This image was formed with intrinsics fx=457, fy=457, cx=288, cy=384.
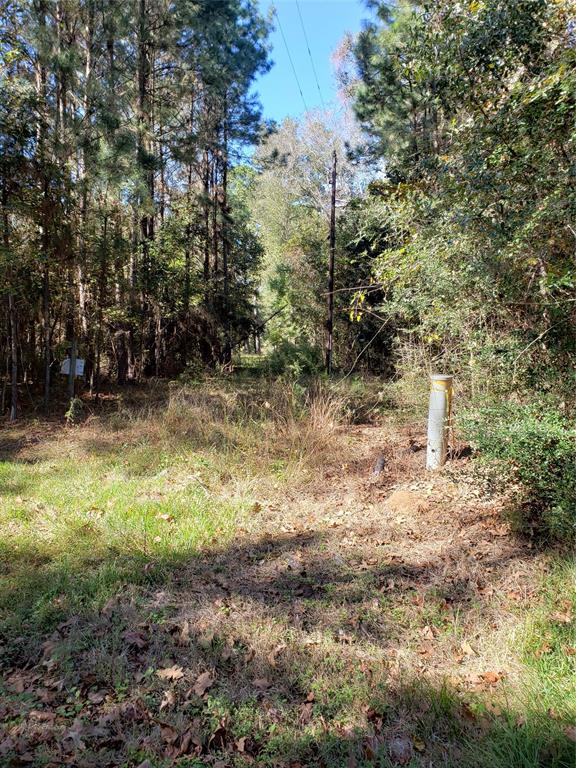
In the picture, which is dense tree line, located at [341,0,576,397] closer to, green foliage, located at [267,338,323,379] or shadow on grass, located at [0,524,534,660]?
shadow on grass, located at [0,524,534,660]

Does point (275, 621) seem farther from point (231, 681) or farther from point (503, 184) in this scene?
point (503, 184)

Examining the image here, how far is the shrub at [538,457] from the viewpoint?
9.96 ft

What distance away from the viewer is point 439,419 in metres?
4.93

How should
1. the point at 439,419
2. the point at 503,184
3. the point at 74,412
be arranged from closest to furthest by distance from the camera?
1. the point at 503,184
2. the point at 439,419
3. the point at 74,412

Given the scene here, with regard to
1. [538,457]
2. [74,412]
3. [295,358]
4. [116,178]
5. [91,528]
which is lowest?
[91,528]

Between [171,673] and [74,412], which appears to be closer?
[171,673]

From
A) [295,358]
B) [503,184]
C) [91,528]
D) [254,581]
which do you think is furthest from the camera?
[295,358]

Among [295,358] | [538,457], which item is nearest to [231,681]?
[538,457]

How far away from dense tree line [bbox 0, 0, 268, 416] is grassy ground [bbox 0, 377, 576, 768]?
154 inches

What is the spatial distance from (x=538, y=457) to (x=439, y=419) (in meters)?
1.75

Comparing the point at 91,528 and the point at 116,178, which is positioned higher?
the point at 116,178

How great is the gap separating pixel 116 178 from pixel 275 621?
7.99 meters

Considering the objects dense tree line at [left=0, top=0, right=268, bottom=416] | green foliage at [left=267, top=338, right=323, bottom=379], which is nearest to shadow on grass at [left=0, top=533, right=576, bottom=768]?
dense tree line at [left=0, top=0, right=268, bottom=416]

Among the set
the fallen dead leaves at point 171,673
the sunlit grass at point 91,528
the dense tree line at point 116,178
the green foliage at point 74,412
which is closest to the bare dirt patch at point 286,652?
the fallen dead leaves at point 171,673
